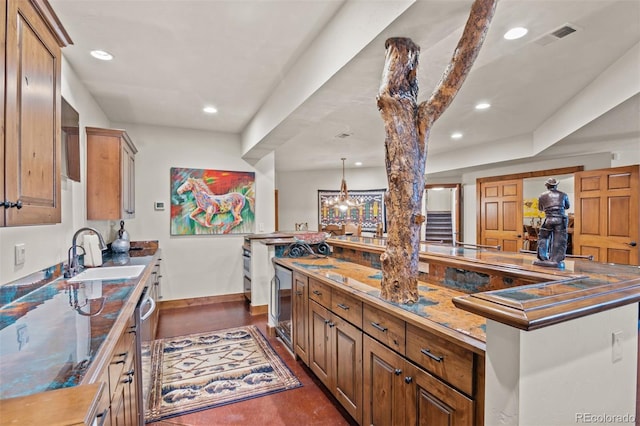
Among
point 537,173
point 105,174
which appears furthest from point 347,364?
point 537,173

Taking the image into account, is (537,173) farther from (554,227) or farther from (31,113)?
(31,113)

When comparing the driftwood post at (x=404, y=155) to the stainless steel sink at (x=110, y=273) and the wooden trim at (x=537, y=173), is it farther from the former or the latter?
the wooden trim at (x=537, y=173)

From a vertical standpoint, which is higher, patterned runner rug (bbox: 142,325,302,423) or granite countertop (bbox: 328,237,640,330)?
granite countertop (bbox: 328,237,640,330)

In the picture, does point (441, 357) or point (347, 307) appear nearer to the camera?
point (441, 357)

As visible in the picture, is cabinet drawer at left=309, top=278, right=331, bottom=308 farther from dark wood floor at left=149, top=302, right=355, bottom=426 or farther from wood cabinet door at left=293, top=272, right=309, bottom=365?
dark wood floor at left=149, top=302, right=355, bottom=426

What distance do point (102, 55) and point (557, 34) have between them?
350 cm

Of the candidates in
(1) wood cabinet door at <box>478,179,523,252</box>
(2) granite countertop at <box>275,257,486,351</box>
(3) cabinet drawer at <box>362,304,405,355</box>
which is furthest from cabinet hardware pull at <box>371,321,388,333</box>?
(1) wood cabinet door at <box>478,179,523,252</box>

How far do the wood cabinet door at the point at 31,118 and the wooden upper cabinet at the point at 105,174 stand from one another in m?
1.72

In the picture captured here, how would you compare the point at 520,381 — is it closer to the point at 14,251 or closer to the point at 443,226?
the point at 14,251

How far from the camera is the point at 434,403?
4.39 feet

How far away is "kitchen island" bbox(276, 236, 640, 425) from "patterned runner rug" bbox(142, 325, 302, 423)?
1058 mm

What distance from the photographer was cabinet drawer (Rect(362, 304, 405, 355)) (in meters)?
1.55

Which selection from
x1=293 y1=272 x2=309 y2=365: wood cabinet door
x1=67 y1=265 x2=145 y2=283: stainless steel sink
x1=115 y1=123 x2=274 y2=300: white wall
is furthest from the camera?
x1=115 y1=123 x2=274 y2=300: white wall

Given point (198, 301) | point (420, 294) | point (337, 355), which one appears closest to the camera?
point (420, 294)
